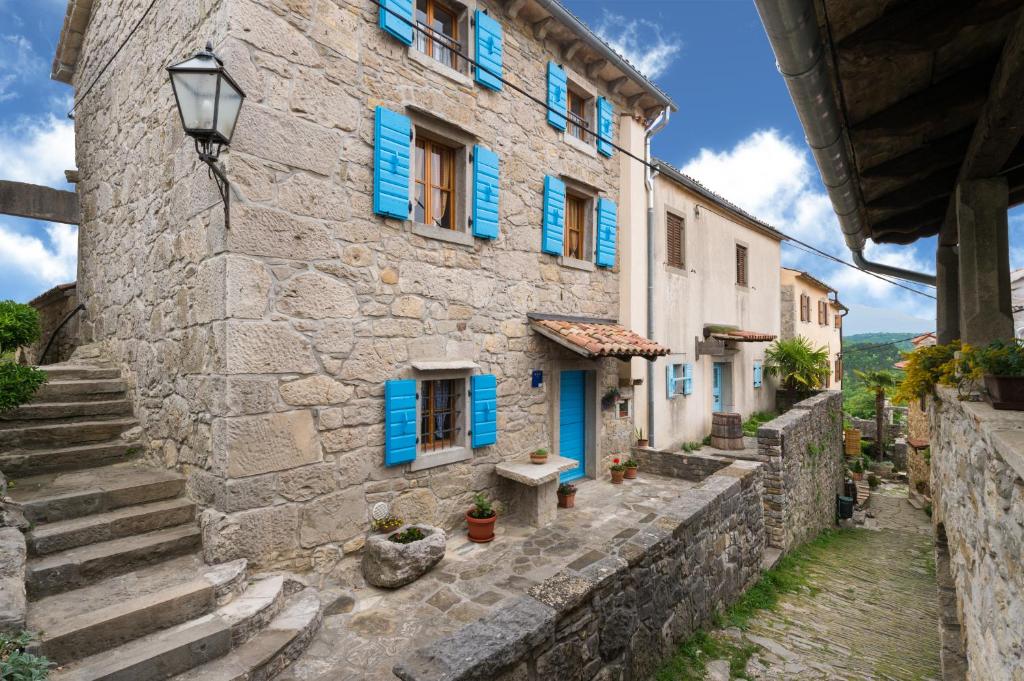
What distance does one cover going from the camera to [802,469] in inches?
391

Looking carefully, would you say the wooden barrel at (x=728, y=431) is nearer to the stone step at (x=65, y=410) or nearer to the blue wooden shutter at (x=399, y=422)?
the blue wooden shutter at (x=399, y=422)

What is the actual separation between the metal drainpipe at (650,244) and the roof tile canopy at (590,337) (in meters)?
1.54

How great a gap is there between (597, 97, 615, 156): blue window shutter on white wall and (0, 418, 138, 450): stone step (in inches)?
317

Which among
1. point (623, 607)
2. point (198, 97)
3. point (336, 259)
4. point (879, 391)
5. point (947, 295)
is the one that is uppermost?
point (198, 97)

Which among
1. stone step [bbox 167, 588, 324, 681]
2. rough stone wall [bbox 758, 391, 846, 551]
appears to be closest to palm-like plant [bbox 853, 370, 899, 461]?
rough stone wall [bbox 758, 391, 846, 551]

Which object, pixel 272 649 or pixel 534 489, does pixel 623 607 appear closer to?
pixel 534 489

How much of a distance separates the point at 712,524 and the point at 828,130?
14.6ft

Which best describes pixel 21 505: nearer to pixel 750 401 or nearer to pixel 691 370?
pixel 691 370

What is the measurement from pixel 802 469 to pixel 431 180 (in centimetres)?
941

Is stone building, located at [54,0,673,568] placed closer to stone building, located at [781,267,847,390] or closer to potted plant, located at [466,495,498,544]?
potted plant, located at [466,495,498,544]

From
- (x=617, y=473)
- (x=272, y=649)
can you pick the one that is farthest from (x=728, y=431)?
(x=272, y=649)

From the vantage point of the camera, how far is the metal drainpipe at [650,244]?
31.0 ft

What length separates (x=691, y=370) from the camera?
1116 cm

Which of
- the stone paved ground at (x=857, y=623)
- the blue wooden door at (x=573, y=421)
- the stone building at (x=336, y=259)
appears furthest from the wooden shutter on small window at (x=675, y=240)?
the stone paved ground at (x=857, y=623)
